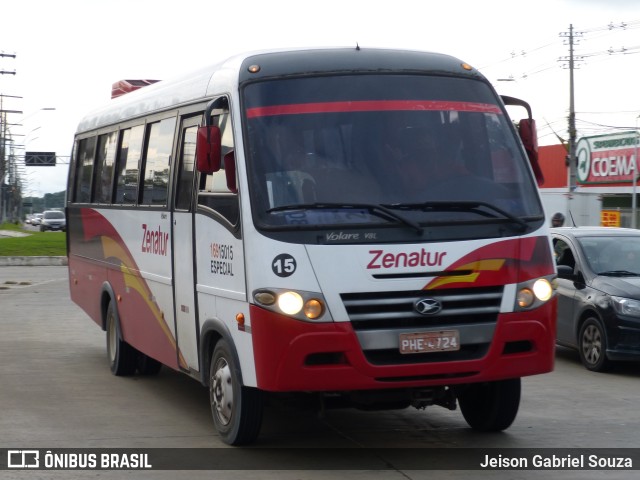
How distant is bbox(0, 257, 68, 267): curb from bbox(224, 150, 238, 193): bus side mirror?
29831 millimetres

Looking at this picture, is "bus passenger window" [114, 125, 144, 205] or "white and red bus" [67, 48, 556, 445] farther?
"bus passenger window" [114, 125, 144, 205]

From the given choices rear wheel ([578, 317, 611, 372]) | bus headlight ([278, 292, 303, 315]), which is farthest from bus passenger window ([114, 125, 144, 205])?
rear wheel ([578, 317, 611, 372])

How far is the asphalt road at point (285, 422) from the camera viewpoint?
7668mm

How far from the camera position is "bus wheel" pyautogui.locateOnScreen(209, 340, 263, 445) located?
809 centimetres

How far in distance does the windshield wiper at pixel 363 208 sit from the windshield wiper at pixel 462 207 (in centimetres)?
10

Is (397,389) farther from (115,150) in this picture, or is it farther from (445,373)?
(115,150)

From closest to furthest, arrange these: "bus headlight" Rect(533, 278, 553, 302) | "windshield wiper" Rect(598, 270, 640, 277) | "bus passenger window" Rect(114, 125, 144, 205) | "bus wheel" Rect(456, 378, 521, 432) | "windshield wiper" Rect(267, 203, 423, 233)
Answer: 1. "windshield wiper" Rect(267, 203, 423, 233)
2. "bus headlight" Rect(533, 278, 553, 302)
3. "bus wheel" Rect(456, 378, 521, 432)
4. "bus passenger window" Rect(114, 125, 144, 205)
5. "windshield wiper" Rect(598, 270, 640, 277)

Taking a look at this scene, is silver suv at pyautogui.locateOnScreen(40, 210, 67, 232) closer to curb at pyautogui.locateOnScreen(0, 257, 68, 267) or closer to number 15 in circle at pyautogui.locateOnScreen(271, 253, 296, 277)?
curb at pyautogui.locateOnScreen(0, 257, 68, 267)

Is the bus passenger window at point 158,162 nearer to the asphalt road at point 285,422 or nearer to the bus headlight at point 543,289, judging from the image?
the asphalt road at point 285,422

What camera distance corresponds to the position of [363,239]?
7582 millimetres

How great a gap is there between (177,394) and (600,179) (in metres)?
46.1

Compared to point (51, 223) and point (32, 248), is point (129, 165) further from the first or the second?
point (51, 223)

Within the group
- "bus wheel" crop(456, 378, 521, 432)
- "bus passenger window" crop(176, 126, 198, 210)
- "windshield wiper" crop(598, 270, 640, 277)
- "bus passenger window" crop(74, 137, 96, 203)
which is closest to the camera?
"bus wheel" crop(456, 378, 521, 432)

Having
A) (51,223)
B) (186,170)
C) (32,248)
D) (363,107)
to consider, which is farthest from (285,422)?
(51,223)
